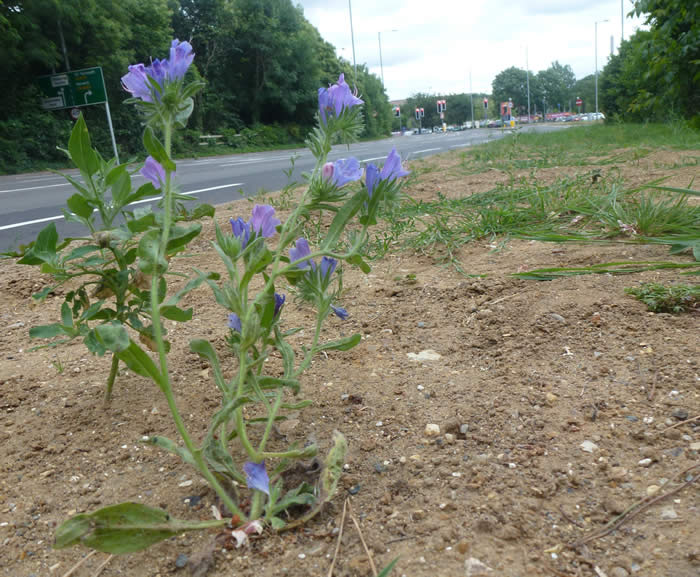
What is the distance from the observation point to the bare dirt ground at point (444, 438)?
92 cm

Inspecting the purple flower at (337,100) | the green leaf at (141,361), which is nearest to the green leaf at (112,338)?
the green leaf at (141,361)

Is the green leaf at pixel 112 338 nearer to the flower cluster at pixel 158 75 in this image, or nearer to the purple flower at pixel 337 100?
the flower cluster at pixel 158 75

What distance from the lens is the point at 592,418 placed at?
1222 mm

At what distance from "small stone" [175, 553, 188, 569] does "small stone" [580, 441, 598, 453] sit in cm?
79

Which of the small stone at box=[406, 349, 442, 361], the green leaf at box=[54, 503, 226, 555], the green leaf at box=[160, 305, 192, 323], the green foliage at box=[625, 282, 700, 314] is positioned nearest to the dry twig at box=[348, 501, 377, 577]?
the green leaf at box=[54, 503, 226, 555]

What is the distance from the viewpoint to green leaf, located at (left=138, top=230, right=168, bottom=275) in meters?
0.94

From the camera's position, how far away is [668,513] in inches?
36.3

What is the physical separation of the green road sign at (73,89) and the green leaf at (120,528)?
19.6m

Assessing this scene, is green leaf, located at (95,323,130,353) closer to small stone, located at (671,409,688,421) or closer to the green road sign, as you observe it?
small stone, located at (671,409,688,421)

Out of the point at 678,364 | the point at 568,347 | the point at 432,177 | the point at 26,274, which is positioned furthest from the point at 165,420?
the point at 432,177

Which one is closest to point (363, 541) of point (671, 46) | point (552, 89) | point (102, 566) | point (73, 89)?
point (102, 566)

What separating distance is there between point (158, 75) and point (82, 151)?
32cm

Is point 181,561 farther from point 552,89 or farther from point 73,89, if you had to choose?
point 552,89

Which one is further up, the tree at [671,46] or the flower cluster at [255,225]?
the tree at [671,46]
